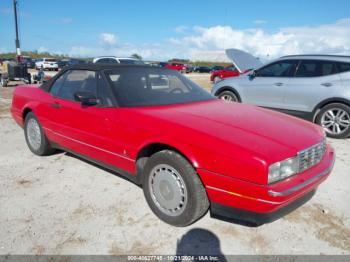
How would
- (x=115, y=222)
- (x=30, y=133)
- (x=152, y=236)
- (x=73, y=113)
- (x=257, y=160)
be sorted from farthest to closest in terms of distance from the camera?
(x=30, y=133), (x=73, y=113), (x=115, y=222), (x=152, y=236), (x=257, y=160)

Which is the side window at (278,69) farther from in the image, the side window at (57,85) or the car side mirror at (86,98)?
the car side mirror at (86,98)

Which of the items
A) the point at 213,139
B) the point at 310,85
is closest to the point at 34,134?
the point at 213,139

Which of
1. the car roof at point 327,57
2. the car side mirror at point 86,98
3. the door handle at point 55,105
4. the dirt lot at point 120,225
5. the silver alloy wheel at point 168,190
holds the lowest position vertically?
the dirt lot at point 120,225

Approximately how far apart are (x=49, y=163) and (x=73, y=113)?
115 cm

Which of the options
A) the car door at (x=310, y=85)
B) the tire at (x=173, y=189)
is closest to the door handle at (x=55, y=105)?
the tire at (x=173, y=189)

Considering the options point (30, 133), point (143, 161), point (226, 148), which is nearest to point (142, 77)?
point (143, 161)

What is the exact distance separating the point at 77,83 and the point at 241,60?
659cm

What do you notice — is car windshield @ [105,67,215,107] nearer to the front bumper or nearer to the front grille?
the front bumper

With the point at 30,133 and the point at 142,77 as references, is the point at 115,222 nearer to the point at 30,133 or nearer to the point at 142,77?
the point at 142,77

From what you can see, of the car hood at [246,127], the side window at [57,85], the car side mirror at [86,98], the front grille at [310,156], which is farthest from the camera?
the side window at [57,85]

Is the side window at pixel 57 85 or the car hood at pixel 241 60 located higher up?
the car hood at pixel 241 60

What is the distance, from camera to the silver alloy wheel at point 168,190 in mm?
2678

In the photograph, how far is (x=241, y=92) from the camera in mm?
7266

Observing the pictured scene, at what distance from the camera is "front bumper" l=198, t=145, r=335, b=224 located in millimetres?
2229
